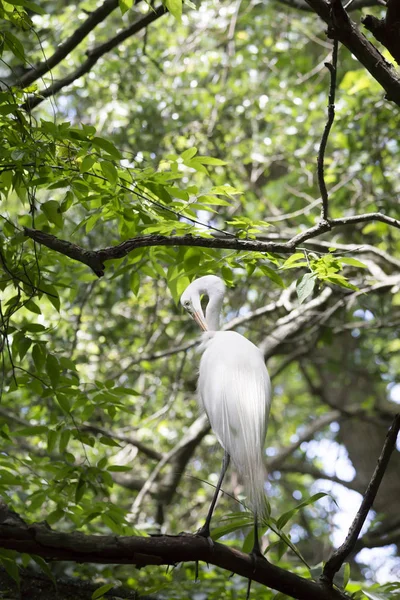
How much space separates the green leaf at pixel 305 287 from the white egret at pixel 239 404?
1.60 ft

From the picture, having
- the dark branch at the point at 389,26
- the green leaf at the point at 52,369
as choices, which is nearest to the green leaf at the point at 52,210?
the green leaf at the point at 52,369

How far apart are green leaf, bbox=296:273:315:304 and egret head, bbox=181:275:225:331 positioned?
786mm

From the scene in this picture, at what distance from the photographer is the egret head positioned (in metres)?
2.41

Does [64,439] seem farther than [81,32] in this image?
No

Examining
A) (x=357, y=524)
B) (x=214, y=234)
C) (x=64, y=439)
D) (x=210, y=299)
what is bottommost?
(x=357, y=524)

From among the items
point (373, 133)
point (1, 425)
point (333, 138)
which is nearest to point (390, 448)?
point (1, 425)

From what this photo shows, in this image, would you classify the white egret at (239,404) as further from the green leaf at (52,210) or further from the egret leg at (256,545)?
the green leaf at (52,210)

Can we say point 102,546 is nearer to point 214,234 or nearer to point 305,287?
point 305,287

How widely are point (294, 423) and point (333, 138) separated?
10.6ft

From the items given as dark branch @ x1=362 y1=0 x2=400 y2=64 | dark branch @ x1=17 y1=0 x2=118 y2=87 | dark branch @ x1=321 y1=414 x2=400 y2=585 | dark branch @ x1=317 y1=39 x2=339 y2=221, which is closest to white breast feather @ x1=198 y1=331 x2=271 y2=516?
dark branch @ x1=321 y1=414 x2=400 y2=585

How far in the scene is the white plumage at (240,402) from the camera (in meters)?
1.93

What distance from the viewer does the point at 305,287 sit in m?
1.58

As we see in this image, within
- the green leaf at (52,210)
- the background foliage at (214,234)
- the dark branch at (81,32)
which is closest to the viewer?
the green leaf at (52,210)

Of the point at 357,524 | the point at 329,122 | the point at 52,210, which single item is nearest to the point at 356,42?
the point at 329,122
